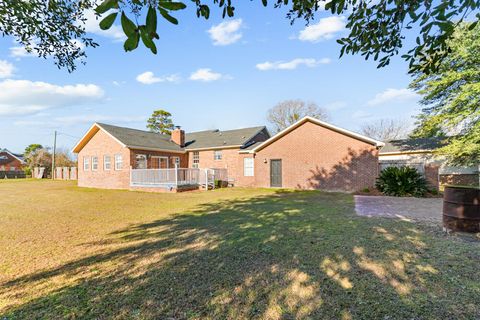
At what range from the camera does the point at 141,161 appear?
1998 centimetres

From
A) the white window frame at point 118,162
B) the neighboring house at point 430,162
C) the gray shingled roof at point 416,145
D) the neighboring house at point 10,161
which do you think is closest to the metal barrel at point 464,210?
the neighboring house at point 430,162

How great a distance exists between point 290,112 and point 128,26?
37771 mm

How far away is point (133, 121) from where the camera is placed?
39.2m

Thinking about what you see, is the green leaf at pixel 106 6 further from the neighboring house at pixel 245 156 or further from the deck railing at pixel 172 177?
the deck railing at pixel 172 177

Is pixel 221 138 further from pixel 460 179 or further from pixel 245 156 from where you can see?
pixel 460 179

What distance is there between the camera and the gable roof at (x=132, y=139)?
63.7 ft

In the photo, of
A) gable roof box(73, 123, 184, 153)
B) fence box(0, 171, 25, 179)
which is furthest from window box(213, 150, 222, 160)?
fence box(0, 171, 25, 179)

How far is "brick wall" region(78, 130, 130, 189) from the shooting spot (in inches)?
755

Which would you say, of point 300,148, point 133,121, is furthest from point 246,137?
point 133,121

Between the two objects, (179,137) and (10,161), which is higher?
(179,137)

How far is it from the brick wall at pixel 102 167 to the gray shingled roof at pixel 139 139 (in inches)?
22.6

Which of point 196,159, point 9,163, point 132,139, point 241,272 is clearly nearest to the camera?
point 241,272

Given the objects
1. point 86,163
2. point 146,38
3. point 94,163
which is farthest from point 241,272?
point 86,163

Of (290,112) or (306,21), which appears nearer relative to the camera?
(306,21)
